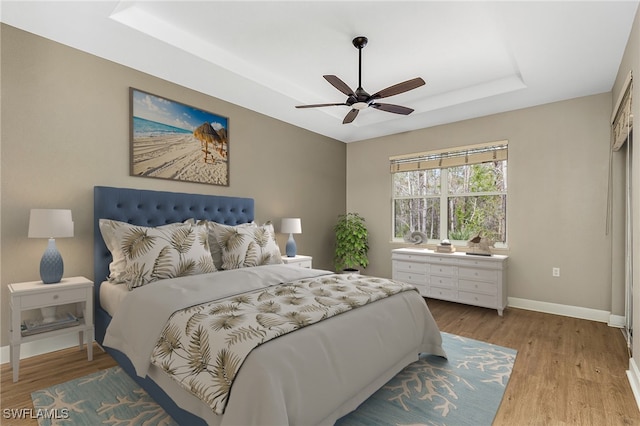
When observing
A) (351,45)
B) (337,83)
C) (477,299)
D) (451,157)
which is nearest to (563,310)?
(477,299)

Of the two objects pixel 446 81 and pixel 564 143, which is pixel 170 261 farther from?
pixel 564 143

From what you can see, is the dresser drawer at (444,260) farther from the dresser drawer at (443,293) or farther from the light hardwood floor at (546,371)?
the light hardwood floor at (546,371)

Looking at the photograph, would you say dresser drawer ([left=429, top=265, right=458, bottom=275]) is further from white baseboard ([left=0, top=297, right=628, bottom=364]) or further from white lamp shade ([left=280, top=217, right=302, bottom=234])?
white lamp shade ([left=280, top=217, right=302, bottom=234])

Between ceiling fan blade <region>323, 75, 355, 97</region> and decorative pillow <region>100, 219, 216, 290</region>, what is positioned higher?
ceiling fan blade <region>323, 75, 355, 97</region>

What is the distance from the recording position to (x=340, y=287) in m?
2.38

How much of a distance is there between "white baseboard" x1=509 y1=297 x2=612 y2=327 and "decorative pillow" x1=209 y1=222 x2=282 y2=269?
3.14m

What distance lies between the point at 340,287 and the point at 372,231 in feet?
10.7

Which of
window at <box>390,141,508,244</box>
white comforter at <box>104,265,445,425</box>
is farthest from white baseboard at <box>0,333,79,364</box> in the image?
window at <box>390,141,508,244</box>

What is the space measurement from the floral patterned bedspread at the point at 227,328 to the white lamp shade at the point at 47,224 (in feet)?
4.29

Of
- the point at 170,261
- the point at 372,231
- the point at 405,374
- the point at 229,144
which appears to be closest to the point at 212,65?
the point at 229,144

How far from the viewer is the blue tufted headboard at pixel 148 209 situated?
2.79 m

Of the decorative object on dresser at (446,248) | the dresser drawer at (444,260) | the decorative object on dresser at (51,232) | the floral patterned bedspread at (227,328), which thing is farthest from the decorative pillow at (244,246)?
the decorative object on dresser at (446,248)

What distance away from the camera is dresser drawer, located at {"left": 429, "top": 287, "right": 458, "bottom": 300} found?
414 cm

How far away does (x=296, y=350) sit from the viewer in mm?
1509
